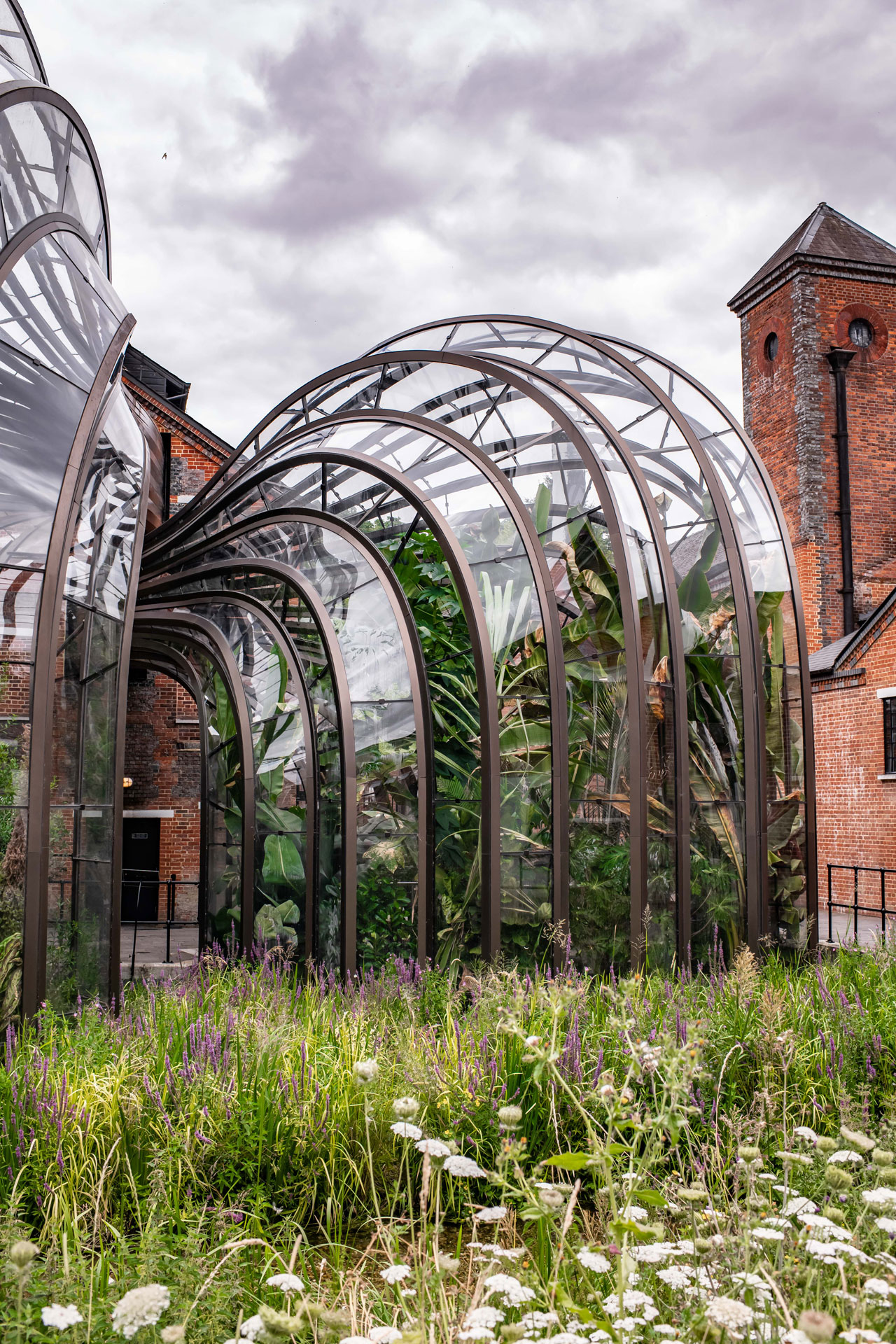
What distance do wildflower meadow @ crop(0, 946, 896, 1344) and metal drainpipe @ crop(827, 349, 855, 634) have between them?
706 inches

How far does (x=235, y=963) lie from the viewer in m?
9.58

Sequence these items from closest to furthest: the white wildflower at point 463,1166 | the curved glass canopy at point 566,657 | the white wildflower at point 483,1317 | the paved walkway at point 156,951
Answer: the white wildflower at point 483,1317, the white wildflower at point 463,1166, the curved glass canopy at point 566,657, the paved walkway at point 156,951

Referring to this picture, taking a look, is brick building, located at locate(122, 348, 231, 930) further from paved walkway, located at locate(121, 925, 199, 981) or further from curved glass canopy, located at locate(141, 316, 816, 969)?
curved glass canopy, located at locate(141, 316, 816, 969)

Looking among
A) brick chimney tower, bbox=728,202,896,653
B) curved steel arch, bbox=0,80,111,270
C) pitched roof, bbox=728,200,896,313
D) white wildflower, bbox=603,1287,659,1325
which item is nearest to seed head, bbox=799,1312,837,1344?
white wildflower, bbox=603,1287,659,1325

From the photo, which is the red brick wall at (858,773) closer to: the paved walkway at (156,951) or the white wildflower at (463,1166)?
the paved walkway at (156,951)

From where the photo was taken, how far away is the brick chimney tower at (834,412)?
22641mm

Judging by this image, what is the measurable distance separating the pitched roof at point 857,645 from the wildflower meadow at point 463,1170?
38.3ft

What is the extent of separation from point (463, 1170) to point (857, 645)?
16326 millimetres

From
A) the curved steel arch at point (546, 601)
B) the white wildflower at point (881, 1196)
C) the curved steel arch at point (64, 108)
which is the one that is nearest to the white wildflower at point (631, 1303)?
the white wildflower at point (881, 1196)

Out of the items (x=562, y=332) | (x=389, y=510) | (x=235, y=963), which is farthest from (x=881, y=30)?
(x=235, y=963)

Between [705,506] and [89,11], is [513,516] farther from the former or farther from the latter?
[89,11]

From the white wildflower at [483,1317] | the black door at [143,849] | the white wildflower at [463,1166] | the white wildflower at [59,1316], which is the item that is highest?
the white wildflower at [59,1316]

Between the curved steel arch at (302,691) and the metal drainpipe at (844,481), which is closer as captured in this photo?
the curved steel arch at (302,691)

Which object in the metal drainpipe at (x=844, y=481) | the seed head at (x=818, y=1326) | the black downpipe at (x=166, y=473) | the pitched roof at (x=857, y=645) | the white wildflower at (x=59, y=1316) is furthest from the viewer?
the metal drainpipe at (x=844, y=481)
